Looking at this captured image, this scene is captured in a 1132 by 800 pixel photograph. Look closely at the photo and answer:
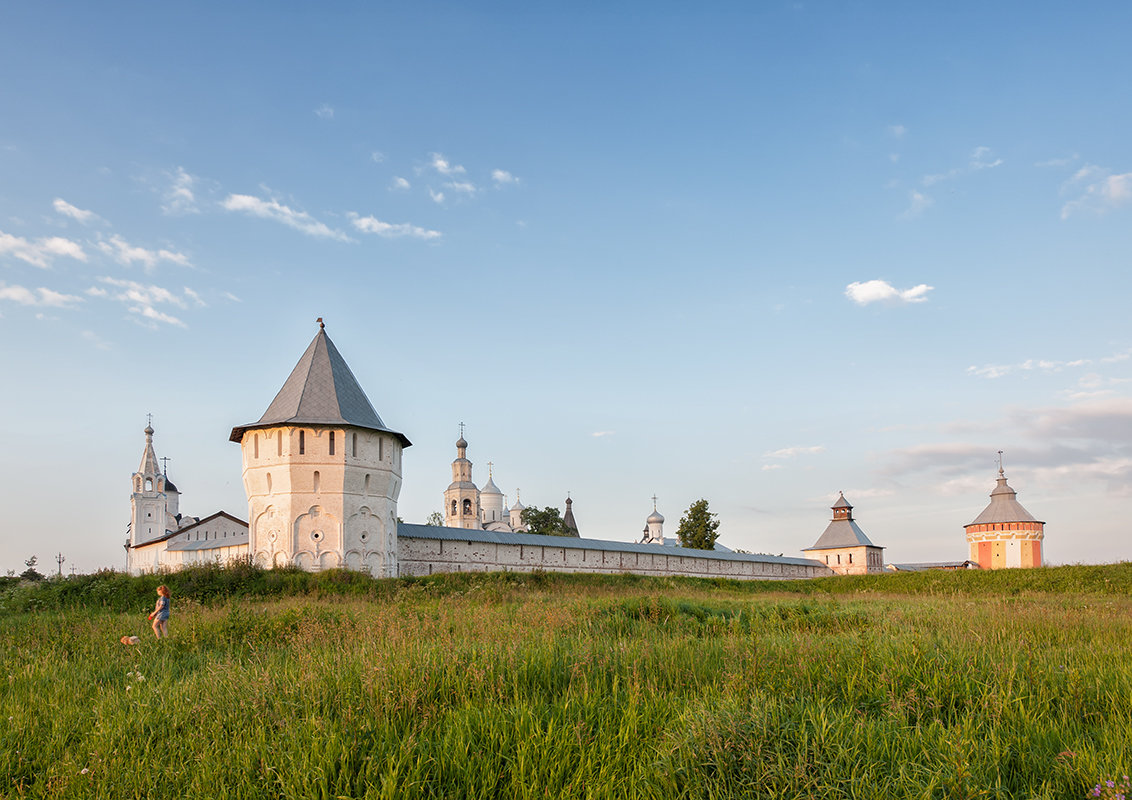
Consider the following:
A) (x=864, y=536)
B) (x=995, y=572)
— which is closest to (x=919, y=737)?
(x=995, y=572)

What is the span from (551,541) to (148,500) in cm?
3965

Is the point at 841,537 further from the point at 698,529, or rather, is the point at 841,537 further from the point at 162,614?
the point at 162,614

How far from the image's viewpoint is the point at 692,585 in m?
28.1

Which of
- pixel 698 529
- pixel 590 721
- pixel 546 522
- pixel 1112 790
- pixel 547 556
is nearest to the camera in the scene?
pixel 1112 790

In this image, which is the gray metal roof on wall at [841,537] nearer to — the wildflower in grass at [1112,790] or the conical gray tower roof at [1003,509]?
the conical gray tower roof at [1003,509]

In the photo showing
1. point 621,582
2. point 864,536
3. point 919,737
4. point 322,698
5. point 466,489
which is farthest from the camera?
point 466,489

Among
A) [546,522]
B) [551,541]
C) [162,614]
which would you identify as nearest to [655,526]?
[546,522]

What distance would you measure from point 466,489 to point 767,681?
5285 centimetres

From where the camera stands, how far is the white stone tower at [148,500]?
5644cm

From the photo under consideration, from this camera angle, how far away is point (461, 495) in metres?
56.1

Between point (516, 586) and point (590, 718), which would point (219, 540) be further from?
point (590, 718)

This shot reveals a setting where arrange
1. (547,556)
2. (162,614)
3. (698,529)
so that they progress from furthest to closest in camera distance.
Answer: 1. (698,529)
2. (547,556)
3. (162,614)

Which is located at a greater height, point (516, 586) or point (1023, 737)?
point (1023, 737)

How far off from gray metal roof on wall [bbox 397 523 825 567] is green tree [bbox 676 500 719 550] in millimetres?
4877
